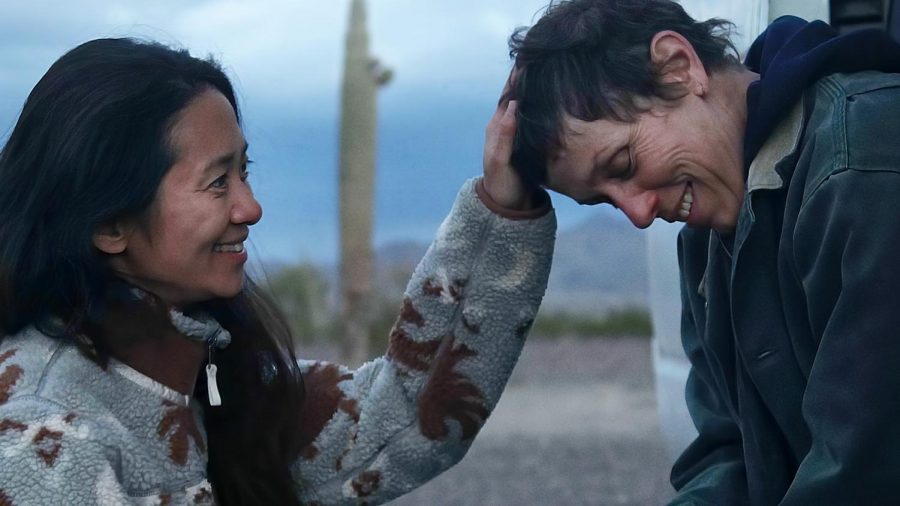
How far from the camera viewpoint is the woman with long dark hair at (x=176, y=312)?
2158mm

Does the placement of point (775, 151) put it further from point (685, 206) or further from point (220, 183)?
point (220, 183)

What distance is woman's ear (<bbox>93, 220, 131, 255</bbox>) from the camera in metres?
2.24

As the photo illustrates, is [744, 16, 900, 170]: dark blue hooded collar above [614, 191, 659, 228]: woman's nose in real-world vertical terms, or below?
above

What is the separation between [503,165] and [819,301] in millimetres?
641

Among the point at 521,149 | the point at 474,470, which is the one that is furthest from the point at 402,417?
the point at 474,470

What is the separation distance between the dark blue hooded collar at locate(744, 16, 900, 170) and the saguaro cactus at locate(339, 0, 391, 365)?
1006cm

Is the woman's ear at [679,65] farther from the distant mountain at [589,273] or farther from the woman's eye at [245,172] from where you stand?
the distant mountain at [589,273]

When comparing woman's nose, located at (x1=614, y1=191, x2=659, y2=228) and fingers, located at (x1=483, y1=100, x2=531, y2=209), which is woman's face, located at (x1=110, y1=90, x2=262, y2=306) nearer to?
fingers, located at (x1=483, y1=100, x2=531, y2=209)

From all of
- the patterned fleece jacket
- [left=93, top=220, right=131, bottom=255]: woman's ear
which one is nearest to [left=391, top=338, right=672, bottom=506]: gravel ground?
the patterned fleece jacket

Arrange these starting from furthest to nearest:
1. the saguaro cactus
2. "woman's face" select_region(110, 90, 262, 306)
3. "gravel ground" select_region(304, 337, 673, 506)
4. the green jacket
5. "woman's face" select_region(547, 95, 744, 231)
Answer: the saguaro cactus → "gravel ground" select_region(304, 337, 673, 506) → "woman's face" select_region(110, 90, 262, 306) → "woman's face" select_region(547, 95, 744, 231) → the green jacket

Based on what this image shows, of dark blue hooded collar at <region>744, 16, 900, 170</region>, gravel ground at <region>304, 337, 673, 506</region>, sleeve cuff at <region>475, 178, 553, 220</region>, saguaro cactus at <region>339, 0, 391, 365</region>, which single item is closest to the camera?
dark blue hooded collar at <region>744, 16, 900, 170</region>

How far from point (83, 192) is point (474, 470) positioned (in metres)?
5.82

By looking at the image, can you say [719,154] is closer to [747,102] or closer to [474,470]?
[747,102]

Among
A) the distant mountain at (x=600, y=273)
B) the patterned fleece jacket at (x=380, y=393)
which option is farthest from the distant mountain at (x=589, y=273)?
the patterned fleece jacket at (x=380, y=393)
